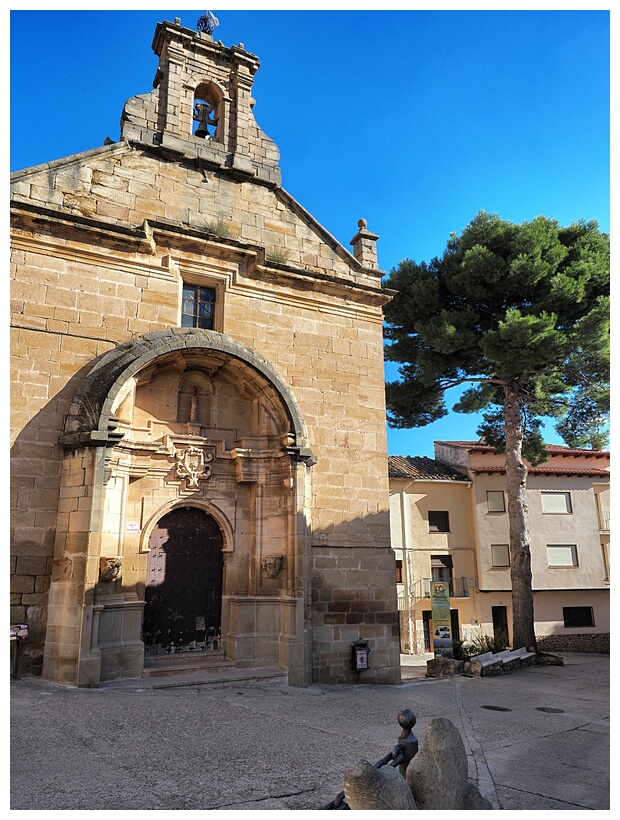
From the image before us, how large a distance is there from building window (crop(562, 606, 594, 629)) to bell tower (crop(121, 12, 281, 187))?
20325 millimetres

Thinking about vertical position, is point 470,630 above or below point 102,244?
below

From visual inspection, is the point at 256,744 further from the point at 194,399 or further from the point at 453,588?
the point at 453,588

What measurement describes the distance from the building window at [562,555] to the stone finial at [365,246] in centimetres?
1686

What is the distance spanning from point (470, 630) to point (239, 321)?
17.3 meters

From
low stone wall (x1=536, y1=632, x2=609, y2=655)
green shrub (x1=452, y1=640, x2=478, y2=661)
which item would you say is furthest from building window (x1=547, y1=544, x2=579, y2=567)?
green shrub (x1=452, y1=640, x2=478, y2=661)

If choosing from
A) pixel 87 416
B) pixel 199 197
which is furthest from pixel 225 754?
pixel 199 197

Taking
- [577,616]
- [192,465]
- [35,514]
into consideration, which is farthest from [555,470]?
[35,514]

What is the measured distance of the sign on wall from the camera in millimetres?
13281

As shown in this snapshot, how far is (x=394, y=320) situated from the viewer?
17531 millimetres

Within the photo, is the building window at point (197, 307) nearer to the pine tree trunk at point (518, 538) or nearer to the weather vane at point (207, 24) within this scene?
the weather vane at point (207, 24)

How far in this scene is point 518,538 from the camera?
14836 mm

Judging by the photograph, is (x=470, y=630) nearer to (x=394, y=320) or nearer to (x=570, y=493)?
(x=570, y=493)

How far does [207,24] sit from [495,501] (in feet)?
63.7

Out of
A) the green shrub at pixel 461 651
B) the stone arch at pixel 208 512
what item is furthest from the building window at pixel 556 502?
the stone arch at pixel 208 512
